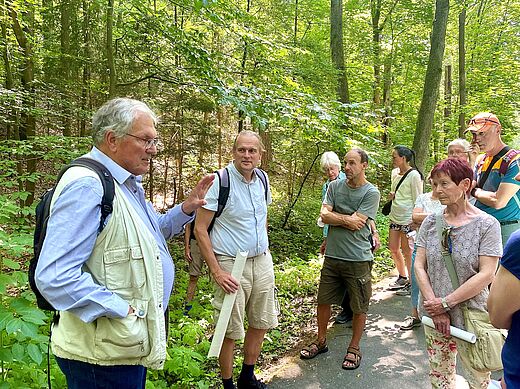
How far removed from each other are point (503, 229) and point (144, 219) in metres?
3.15

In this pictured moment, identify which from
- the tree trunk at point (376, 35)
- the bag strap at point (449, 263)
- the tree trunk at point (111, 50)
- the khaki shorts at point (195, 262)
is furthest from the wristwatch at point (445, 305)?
the tree trunk at point (376, 35)

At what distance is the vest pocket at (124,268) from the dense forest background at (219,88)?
507mm

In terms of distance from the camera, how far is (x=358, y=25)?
46.2ft

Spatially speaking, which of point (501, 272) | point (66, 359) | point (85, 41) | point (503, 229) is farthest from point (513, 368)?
point (85, 41)

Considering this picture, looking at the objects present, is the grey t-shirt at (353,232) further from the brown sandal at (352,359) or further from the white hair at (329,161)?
the white hair at (329,161)

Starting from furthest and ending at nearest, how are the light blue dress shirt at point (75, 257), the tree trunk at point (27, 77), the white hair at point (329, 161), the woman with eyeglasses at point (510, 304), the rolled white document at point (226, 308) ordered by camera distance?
the tree trunk at point (27, 77), the white hair at point (329, 161), the rolled white document at point (226, 308), the light blue dress shirt at point (75, 257), the woman with eyeglasses at point (510, 304)

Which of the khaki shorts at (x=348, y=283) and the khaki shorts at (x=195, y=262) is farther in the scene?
→ the khaki shorts at (x=195, y=262)

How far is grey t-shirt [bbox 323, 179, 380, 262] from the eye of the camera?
11.7 feet

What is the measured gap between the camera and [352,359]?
355cm

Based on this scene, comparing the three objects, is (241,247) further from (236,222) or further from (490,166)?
(490,166)

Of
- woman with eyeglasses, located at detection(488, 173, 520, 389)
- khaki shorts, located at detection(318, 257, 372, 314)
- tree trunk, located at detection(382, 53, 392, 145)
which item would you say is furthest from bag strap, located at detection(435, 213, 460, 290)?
tree trunk, located at detection(382, 53, 392, 145)

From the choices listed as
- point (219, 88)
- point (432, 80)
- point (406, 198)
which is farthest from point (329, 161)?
point (432, 80)

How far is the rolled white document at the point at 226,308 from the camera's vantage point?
2.78m

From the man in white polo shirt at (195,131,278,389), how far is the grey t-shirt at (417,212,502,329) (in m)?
1.29
